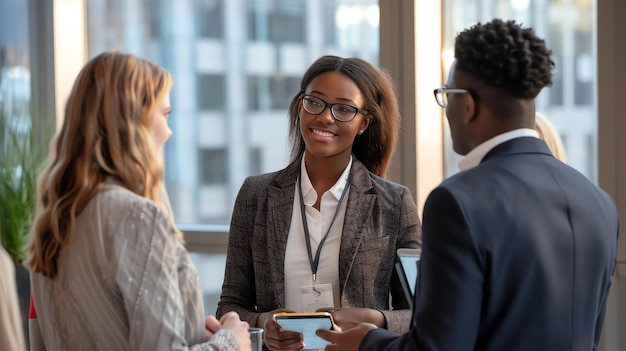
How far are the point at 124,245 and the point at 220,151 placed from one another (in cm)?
322

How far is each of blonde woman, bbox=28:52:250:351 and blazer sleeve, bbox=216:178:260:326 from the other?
83 centimetres

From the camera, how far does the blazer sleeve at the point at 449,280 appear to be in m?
1.58

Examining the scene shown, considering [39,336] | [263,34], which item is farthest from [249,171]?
[39,336]

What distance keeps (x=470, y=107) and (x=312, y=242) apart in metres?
1.03

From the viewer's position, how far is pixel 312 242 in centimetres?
262

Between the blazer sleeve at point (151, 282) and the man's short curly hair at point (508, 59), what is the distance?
0.75 metres

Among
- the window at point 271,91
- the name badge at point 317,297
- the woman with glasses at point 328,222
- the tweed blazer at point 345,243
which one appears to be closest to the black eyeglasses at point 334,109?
the woman with glasses at point 328,222

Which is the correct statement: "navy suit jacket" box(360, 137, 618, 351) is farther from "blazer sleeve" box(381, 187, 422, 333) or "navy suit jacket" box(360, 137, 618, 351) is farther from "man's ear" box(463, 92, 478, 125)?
"blazer sleeve" box(381, 187, 422, 333)

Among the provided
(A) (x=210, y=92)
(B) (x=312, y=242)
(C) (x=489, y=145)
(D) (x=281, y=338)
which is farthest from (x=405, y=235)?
(A) (x=210, y=92)

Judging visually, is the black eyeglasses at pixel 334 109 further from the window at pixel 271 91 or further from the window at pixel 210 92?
the window at pixel 210 92

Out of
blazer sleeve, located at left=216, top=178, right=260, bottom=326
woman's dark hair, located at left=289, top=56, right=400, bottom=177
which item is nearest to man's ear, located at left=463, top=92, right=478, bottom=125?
woman's dark hair, located at left=289, top=56, right=400, bottom=177

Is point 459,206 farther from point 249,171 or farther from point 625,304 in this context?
point 249,171

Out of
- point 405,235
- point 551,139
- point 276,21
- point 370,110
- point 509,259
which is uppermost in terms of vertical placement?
point 276,21

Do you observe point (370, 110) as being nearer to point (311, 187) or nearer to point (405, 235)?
point (311, 187)
